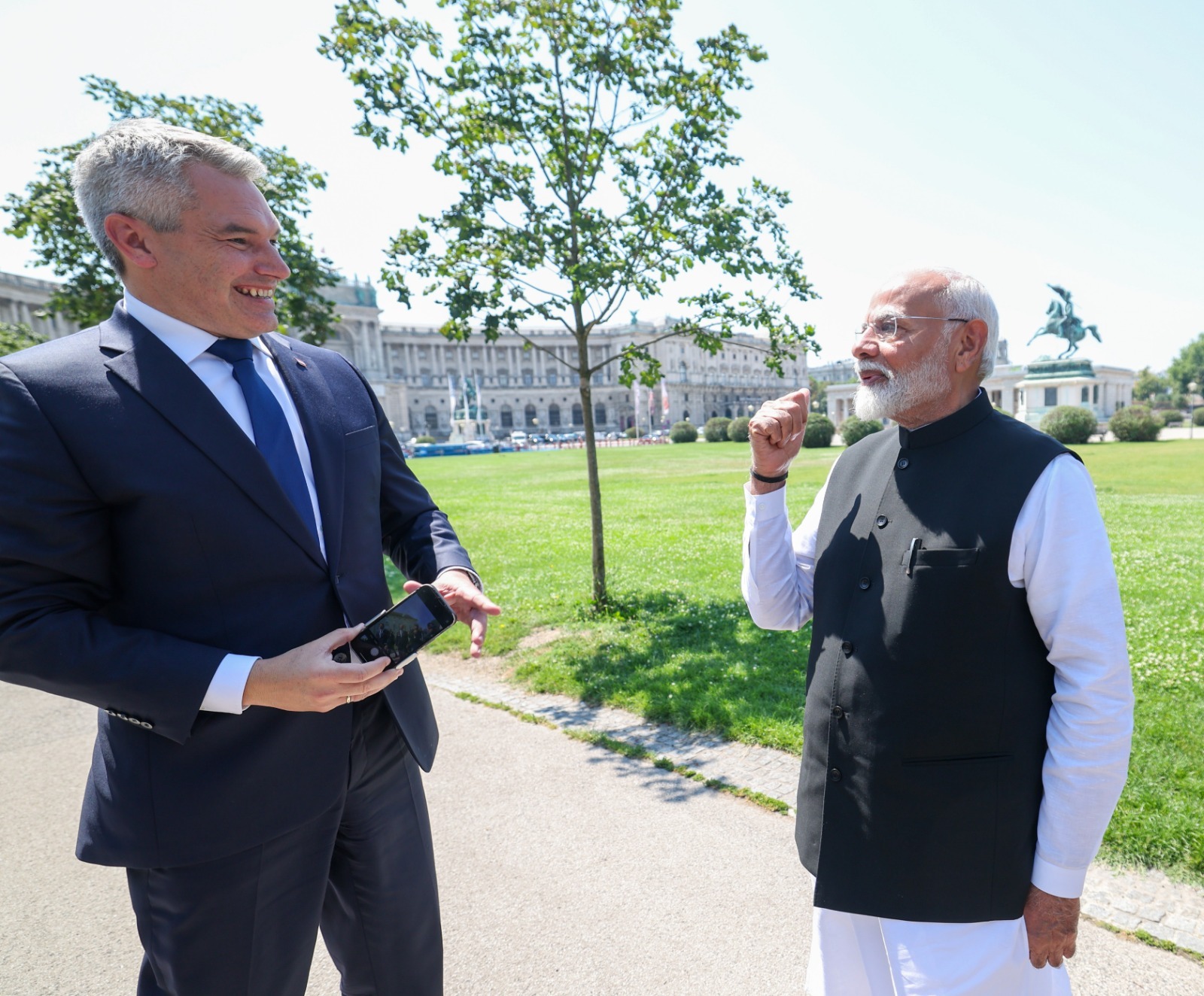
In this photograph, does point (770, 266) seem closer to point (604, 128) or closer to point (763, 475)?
point (604, 128)

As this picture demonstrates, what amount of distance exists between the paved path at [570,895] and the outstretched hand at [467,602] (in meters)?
1.62

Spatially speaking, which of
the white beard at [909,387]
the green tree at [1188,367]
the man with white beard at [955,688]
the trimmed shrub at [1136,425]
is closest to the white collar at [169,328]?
the man with white beard at [955,688]

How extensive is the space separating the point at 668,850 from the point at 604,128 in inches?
251

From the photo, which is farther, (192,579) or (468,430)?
(468,430)

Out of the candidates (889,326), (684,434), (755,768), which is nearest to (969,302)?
(889,326)

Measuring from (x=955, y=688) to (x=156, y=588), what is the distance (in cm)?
190

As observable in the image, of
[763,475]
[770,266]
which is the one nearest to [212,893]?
[763,475]

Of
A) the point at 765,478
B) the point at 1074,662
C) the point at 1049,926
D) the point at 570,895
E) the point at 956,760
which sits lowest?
the point at 570,895

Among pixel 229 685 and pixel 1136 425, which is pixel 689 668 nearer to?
pixel 229 685

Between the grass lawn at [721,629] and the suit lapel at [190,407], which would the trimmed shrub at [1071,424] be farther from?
the suit lapel at [190,407]

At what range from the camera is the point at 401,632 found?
1697mm

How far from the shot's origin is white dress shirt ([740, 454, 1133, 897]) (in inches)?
66.0

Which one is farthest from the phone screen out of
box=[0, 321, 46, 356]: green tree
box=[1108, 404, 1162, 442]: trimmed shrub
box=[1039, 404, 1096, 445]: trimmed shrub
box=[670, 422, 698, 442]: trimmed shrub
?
box=[670, 422, 698, 442]: trimmed shrub

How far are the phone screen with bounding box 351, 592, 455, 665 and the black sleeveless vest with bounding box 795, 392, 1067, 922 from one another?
3.62 ft
